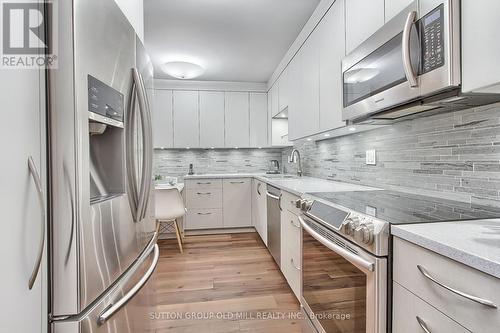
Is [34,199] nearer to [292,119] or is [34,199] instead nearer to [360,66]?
[360,66]

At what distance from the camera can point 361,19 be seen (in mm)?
1527

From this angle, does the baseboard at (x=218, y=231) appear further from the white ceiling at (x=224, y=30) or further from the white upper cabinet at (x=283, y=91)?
the white ceiling at (x=224, y=30)

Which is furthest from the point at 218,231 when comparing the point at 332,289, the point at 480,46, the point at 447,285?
the point at 480,46

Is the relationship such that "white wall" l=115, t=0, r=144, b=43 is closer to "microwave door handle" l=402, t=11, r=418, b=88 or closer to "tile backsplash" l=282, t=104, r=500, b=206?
"microwave door handle" l=402, t=11, r=418, b=88

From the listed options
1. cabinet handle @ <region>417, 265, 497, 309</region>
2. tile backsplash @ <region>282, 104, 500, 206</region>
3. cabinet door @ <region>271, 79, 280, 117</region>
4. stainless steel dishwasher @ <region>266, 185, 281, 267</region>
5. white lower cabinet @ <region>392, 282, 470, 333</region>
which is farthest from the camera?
cabinet door @ <region>271, 79, 280, 117</region>

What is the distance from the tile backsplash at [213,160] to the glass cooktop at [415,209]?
308cm

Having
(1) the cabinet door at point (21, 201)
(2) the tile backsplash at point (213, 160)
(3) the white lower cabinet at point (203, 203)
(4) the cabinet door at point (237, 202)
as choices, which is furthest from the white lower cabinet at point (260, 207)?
(1) the cabinet door at point (21, 201)

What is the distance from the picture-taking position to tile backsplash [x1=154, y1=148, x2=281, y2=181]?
14.1 feet

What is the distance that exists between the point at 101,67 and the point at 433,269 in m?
1.22

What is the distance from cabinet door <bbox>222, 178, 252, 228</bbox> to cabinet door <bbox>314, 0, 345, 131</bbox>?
202 centimetres

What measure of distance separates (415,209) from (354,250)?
336mm

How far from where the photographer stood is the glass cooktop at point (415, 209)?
938 millimetres

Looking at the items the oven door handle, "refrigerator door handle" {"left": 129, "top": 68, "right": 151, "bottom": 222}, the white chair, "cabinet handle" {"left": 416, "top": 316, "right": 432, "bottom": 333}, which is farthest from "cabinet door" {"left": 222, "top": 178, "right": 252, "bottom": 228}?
"cabinet handle" {"left": 416, "top": 316, "right": 432, "bottom": 333}

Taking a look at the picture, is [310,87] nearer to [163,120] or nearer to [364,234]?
[364,234]
